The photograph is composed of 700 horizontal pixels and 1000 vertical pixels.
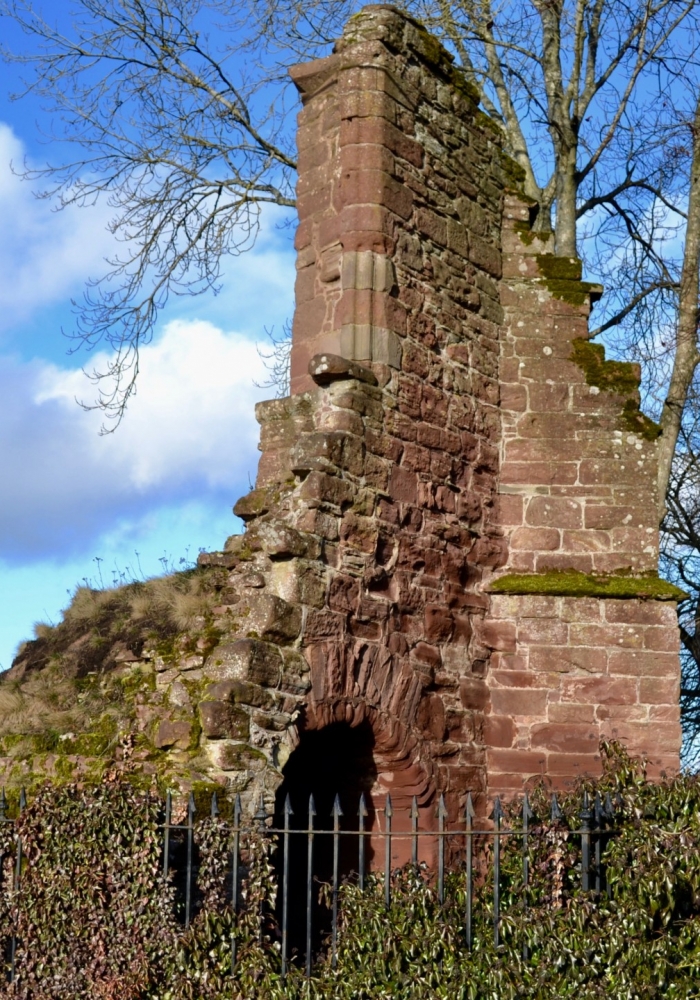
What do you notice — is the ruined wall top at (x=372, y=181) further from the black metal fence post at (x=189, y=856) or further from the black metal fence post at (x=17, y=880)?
the black metal fence post at (x=17, y=880)

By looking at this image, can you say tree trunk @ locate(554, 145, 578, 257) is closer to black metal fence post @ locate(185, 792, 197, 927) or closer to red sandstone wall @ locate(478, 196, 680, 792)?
red sandstone wall @ locate(478, 196, 680, 792)

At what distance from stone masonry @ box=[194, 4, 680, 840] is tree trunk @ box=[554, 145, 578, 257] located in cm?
288

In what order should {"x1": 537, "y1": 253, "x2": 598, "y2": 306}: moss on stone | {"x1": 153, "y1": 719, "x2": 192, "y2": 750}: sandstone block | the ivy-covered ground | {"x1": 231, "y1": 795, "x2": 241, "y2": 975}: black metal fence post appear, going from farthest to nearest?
{"x1": 537, "y1": 253, "x2": 598, "y2": 306}: moss on stone, {"x1": 153, "y1": 719, "x2": 192, "y2": 750}: sandstone block, {"x1": 231, "y1": 795, "x2": 241, "y2": 975}: black metal fence post, the ivy-covered ground

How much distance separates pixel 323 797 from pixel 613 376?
14.0ft

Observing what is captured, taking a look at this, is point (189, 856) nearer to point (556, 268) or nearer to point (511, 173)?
point (556, 268)

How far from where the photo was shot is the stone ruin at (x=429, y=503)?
26.7ft

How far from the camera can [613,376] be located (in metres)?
10.6

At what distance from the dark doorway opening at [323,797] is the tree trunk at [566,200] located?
23.2 feet

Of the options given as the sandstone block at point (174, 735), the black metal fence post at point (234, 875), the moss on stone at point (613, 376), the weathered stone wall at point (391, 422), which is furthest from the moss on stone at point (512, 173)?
the black metal fence post at point (234, 875)

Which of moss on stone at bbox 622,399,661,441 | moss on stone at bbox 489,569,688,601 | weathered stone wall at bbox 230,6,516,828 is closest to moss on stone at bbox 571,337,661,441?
moss on stone at bbox 622,399,661,441

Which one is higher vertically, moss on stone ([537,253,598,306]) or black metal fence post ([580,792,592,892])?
moss on stone ([537,253,598,306])

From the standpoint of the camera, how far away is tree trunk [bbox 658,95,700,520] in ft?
41.4

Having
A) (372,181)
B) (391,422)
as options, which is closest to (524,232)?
(372,181)

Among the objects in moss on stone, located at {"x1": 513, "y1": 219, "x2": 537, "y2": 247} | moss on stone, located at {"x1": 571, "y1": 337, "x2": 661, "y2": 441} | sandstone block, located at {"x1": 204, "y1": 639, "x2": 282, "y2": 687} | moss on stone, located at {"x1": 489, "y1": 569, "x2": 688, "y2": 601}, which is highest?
moss on stone, located at {"x1": 513, "y1": 219, "x2": 537, "y2": 247}
